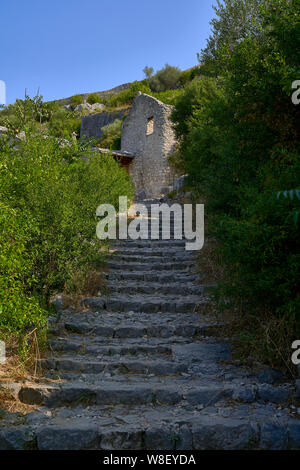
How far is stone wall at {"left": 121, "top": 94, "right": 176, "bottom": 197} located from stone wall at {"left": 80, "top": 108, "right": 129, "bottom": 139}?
735cm

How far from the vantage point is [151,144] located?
2081 centimetres

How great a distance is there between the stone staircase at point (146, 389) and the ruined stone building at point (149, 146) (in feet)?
47.0

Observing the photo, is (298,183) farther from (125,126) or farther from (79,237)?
(125,126)

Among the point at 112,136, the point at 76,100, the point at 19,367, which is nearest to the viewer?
the point at 19,367

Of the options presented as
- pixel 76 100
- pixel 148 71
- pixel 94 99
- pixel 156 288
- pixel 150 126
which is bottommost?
pixel 156 288

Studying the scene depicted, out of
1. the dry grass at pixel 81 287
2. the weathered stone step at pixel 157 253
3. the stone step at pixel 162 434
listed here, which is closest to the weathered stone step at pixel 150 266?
the weathered stone step at pixel 157 253

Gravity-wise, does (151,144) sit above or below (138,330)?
above

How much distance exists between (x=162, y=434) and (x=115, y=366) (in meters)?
1.26

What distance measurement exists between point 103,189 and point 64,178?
2562 millimetres

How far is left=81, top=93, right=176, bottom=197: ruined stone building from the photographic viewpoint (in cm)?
2014

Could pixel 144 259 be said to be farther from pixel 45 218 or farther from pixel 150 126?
pixel 150 126

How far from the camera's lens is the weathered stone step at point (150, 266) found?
6.98m

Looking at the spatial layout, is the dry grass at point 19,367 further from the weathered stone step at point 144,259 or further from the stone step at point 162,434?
the weathered stone step at point 144,259

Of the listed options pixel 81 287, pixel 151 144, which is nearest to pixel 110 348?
pixel 81 287
